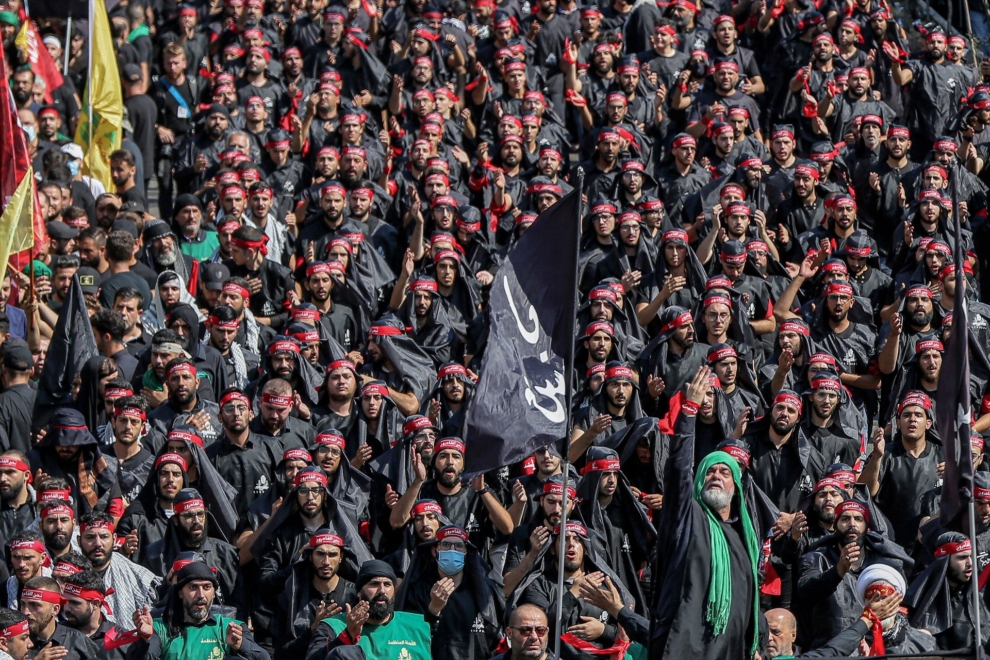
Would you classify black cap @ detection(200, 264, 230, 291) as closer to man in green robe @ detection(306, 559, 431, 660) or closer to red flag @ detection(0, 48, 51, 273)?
red flag @ detection(0, 48, 51, 273)

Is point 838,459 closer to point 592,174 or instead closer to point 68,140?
point 592,174

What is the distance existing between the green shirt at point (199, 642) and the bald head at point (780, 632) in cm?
331

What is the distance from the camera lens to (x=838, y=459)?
15.0 m

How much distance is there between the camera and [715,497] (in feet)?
34.5

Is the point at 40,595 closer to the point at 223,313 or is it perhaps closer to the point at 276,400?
the point at 276,400

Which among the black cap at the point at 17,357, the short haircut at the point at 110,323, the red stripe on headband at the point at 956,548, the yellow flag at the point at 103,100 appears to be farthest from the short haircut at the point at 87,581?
the yellow flag at the point at 103,100

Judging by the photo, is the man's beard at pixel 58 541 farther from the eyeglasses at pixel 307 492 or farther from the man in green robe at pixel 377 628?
the man in green robe at pixel 377 628

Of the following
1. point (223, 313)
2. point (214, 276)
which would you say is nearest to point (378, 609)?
point (223, 313)

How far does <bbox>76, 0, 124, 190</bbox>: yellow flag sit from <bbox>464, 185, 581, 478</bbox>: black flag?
10514mm

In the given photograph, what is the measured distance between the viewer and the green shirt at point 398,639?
1246cm

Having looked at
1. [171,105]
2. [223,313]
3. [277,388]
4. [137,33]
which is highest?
[137,33]

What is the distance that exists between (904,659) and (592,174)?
10.5 m

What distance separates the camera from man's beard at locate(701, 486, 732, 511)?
34.5 feet

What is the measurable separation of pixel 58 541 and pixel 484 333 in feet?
14.9
